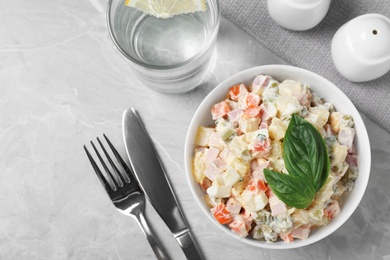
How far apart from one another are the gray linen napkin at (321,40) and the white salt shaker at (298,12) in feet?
0.18

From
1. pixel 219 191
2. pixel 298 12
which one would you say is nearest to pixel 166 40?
pixel 298 12

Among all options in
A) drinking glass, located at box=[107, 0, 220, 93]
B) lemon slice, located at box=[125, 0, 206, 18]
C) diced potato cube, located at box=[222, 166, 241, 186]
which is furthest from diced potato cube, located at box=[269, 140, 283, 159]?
lemon slice, located at box=[125, 0, 206, 18]

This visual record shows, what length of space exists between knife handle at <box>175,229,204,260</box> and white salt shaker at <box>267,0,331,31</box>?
665 mm

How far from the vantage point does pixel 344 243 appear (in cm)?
149

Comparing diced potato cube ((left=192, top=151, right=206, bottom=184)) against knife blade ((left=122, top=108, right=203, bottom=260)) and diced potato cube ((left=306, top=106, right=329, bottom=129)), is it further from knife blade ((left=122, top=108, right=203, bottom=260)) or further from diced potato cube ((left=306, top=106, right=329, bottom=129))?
diced potato cube ((left=306, top=106, right=329, bottom=129))

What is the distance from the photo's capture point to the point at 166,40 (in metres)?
1.53

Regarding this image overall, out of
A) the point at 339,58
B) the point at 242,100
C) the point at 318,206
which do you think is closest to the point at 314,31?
the point at 339,58

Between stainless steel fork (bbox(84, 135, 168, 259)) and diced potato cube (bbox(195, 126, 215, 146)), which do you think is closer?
diced potato cube (bbox(195, 126, 215, 146))

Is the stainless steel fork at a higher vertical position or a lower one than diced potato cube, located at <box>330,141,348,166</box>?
lower

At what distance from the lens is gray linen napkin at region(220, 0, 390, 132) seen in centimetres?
147

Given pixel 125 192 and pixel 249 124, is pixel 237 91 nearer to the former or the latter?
pixel 249 124

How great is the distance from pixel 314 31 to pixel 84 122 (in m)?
0.75

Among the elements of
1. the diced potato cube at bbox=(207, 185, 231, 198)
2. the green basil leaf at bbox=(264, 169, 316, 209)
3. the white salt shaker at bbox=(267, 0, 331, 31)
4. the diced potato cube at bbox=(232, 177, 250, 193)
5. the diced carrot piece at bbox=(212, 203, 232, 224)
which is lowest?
the diced carrot piece at bbox=(212, 203, 232, 224)

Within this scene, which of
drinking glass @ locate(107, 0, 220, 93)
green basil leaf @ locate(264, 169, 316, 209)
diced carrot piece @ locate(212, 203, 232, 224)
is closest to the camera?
green basil leaf @ locate(264, 169, 316, 209)
